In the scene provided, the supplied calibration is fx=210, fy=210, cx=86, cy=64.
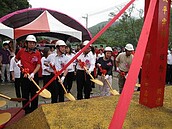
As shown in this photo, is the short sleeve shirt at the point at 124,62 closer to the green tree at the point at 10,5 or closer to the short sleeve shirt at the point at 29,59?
the short sleeve shirt at the point at 29,59

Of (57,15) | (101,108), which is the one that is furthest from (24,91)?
(57,15)

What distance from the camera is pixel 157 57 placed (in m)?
2.45

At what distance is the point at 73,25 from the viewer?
476 inches

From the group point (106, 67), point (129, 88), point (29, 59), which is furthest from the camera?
point (106, 67)

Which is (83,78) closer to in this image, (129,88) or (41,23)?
(41,23)

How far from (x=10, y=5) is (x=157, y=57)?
1665 cm

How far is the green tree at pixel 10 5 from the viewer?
15.5 meters

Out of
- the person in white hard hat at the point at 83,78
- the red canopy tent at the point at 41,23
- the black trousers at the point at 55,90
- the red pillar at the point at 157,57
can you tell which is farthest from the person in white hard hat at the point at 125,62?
the red canopy tent at the point at 41,23

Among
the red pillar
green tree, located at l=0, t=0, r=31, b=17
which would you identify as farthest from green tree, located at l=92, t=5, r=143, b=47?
the red pillar

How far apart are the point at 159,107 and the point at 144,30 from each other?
1335 mm

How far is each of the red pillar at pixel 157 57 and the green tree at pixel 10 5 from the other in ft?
48.8

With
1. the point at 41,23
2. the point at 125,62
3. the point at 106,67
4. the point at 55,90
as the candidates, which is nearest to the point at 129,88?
the point at 55,90

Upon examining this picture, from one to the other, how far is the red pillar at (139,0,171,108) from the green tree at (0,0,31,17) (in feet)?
48.8

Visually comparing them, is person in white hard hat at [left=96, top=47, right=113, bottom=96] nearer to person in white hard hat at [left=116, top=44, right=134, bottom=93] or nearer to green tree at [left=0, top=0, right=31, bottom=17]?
person in white hard hat at [left=116, top=44, right=134, bottom=93]
